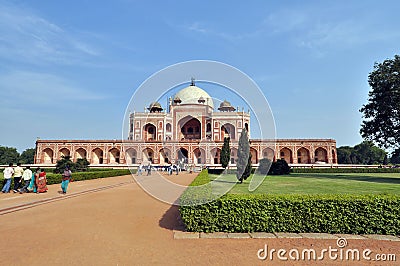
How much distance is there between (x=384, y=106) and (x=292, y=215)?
16.8m

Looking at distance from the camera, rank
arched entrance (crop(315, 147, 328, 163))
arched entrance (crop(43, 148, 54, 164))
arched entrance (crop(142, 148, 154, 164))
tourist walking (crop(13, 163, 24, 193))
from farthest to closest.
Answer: arched entrance (crop(315, 147, 328, 163)) < arched entrance (crop(43, 148, 54, 164)) < arched entrance (crop(142, 148, 154, 164)) < tourist walking (crop(13, 163, 24, 193))

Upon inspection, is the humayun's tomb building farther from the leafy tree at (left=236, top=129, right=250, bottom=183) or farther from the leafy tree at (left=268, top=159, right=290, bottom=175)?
the leafy tree at (left=236, top=129, right=250, bottom=183)

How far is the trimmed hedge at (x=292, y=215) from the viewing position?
4.87 metres

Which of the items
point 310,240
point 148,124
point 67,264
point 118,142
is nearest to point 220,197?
point 310,240

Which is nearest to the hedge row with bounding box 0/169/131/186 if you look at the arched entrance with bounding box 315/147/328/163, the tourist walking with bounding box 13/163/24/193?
the tourist walking with bounding box 13/163/24/193

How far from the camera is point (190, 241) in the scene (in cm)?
439

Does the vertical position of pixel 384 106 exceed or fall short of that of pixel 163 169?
it exceeds it

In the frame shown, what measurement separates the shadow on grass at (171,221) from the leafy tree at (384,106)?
56.7 feet

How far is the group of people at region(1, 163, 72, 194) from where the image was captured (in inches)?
397

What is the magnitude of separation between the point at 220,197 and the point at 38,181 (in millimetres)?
8732

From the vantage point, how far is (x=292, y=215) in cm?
493

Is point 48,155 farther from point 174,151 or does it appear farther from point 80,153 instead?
point 174,151

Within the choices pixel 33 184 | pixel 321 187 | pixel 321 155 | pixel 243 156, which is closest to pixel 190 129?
pixel 321 155

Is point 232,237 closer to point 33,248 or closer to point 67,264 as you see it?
point 67,264
